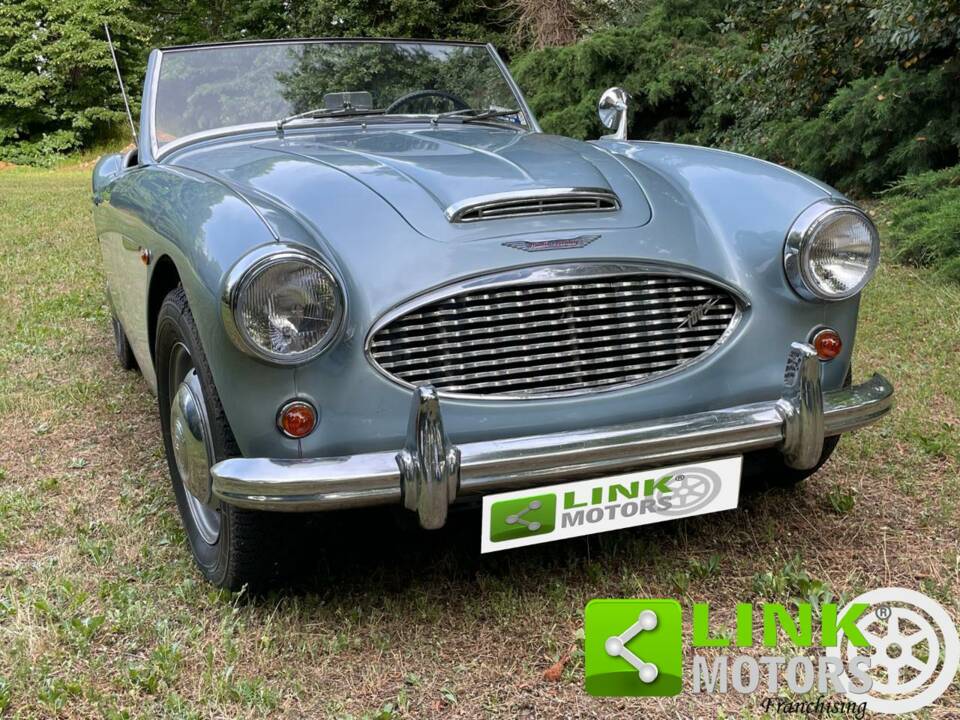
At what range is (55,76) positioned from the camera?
21203 mm

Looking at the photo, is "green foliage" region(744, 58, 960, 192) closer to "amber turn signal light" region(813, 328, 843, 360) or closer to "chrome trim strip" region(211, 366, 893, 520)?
"amber turn signal light" region(813, 328, 843, 360)

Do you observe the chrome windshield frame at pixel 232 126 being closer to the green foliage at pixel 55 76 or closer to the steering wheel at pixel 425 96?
the steering wheel at pixel 425 96

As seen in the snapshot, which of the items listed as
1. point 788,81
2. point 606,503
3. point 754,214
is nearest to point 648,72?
point 788,81

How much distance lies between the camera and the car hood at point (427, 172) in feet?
8.08

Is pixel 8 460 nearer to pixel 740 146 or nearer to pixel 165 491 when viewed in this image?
pixel 165 491

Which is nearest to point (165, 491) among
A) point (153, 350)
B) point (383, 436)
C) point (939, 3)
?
point (153, 350)

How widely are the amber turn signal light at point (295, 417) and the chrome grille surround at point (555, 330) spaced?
0.59 feet

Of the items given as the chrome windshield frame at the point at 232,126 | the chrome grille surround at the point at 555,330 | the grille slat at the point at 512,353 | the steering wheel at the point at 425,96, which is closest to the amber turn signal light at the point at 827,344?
the chrome grille surround at the point at 555,330

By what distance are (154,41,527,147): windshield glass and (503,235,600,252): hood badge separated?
1.51 m

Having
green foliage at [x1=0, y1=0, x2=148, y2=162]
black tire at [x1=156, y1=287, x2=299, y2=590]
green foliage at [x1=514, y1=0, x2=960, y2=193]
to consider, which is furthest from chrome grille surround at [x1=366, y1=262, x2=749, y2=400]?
green foliage at [x1=0, y1=0, x2=148, y2=162]

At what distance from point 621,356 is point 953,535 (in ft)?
3.98

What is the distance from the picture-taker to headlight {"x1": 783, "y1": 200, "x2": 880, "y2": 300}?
8.26 feet

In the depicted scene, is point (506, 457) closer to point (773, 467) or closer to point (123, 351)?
point (773, 467)

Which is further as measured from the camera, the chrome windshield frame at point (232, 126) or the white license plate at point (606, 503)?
the chrome windshield frame at point (232, 126)
